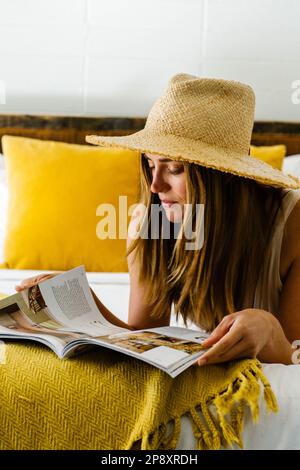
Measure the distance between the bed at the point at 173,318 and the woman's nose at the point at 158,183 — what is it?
1.41 feet

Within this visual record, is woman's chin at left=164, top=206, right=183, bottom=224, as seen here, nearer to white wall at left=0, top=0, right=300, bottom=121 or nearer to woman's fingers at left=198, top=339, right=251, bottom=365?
woman's fingers at left=198, top=339, right=251, bottom=365

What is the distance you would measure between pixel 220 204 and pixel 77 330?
1.35ft

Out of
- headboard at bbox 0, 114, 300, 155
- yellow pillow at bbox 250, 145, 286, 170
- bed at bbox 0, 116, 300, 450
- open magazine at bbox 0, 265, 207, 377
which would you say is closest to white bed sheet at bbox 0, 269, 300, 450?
bed at bbox 0, 116, 300, 450

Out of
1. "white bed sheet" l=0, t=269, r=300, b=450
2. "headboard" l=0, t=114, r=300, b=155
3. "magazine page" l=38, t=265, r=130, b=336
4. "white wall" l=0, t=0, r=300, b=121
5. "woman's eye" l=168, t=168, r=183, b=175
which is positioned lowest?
"white bed sheet" l=0, t=269, r=300, b=450

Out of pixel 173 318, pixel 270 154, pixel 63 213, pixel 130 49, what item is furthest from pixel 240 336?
pixel 130 49

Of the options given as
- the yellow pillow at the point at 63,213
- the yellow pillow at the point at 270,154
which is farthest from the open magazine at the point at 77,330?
the yellow pillow at the point at 270,154

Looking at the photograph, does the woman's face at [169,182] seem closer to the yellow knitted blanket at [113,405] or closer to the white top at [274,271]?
the white top at [274,271]

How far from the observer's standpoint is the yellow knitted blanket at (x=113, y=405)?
0.85m

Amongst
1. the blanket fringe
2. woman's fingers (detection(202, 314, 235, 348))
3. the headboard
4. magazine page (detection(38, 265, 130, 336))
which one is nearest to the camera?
the blanket fringe

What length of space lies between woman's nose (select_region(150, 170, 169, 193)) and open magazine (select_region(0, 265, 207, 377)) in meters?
0.22

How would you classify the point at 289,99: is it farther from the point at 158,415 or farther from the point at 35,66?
the point at 158,415

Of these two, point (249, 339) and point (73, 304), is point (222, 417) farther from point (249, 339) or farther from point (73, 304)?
point (73, 304)

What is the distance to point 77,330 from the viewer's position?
3.38 feet

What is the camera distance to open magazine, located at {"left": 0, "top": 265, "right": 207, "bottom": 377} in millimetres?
903
